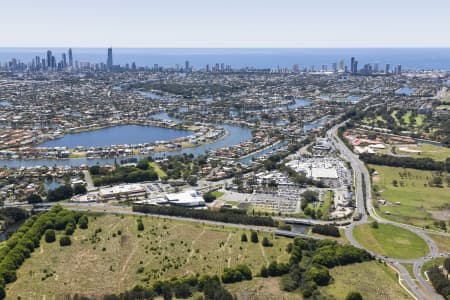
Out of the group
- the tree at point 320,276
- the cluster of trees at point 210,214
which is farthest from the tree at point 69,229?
the tree at point 320,276

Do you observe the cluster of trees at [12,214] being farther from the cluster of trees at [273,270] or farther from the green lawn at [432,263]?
the green lawn at [432,263]

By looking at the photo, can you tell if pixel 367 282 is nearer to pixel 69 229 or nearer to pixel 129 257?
pixel 129 257

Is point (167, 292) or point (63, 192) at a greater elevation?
point (63, 192)

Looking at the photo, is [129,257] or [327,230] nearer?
[129,257]

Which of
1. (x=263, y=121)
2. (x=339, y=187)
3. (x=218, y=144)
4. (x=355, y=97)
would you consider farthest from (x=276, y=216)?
(x=355, y=97)

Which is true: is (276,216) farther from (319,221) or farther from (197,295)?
(197,295)

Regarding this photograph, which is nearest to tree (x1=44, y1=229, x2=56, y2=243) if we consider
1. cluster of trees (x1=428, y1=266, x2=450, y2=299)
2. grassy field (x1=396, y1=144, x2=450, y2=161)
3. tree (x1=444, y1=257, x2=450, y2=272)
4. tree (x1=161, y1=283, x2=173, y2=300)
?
tree (x1=161, y1=283, x2=173, y2=300)

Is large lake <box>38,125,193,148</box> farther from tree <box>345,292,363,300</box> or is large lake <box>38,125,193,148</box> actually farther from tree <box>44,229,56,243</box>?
tree <box>345,292,363,300</box>

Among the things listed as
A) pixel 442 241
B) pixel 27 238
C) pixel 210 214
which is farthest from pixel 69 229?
pixel 442 241
